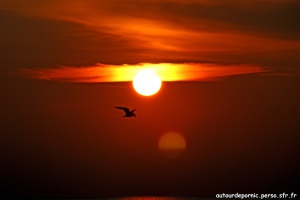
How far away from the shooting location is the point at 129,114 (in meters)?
53.2
